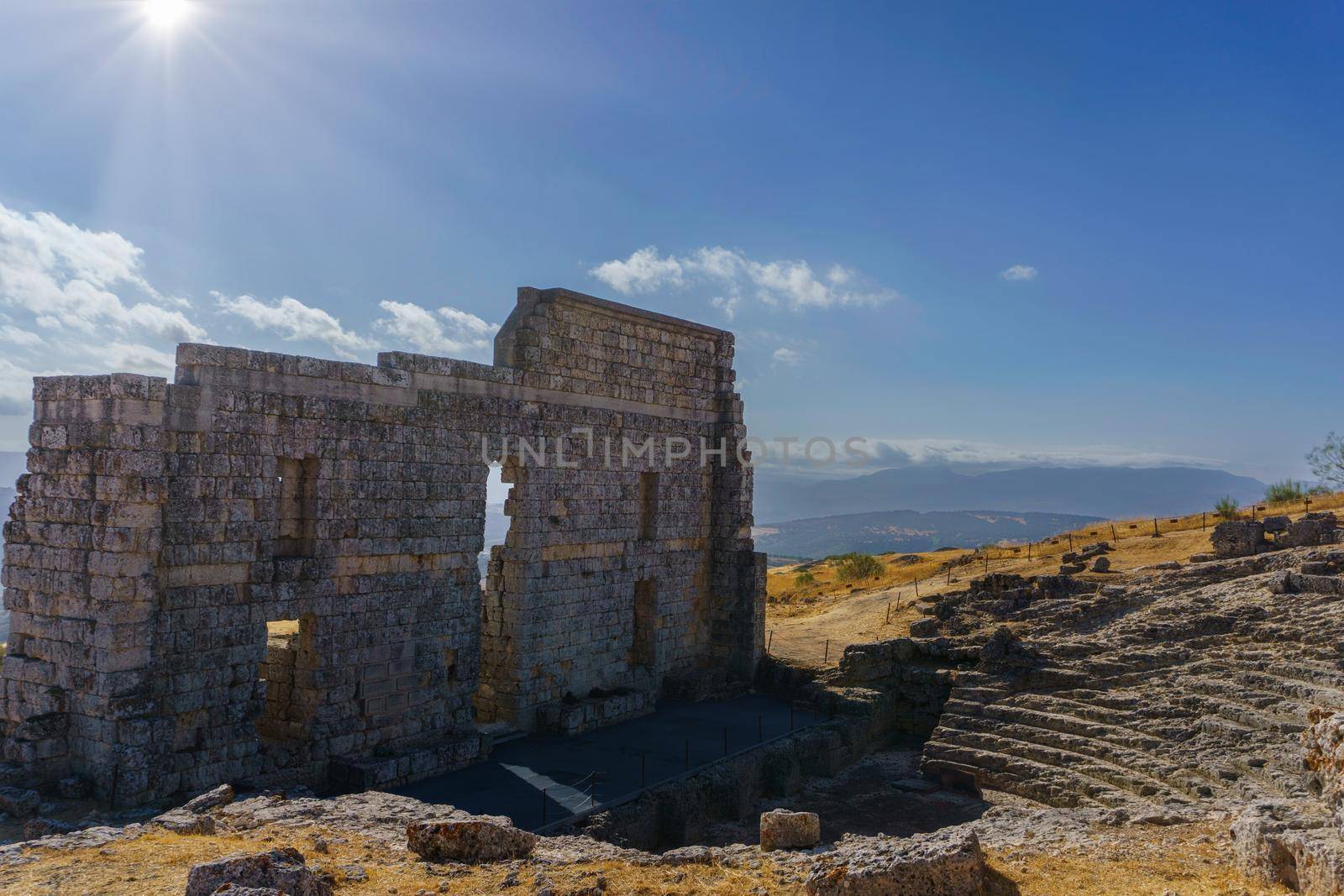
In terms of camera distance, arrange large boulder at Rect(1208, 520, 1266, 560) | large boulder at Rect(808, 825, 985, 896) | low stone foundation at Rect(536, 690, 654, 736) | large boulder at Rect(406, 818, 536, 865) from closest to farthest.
→ large boulder at Rect(808, 825, 985, 896)
large boulder at Rect(406, 818, 536, 865)
low stone foundation at Rect(536, 690, 654, 736)
large boulder at Rect(1208, 520, 1266, 560)

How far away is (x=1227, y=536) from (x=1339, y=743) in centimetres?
1521

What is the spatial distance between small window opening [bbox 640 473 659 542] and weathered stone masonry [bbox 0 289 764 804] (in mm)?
49

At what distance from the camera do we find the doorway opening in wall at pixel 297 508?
13047 mm

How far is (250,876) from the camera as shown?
21.4 feet

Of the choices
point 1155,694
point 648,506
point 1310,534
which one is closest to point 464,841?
point 648,506

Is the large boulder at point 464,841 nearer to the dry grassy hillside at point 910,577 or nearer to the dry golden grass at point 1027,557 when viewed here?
the dry grassy hillside at point 910,577

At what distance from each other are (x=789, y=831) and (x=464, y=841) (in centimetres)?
339

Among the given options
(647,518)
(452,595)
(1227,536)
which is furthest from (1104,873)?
(1227,536)

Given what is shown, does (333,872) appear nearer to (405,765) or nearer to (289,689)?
(405,765)

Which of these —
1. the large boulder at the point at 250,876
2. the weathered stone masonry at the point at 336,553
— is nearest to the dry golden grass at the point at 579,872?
the large boulder at the point at 250,876

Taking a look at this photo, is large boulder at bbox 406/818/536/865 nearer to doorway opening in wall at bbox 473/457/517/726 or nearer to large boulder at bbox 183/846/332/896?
large boulder at bbox 183/846/332/896

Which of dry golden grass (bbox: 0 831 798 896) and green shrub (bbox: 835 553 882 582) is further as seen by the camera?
green shrub (bbox: 835 553 882 582)

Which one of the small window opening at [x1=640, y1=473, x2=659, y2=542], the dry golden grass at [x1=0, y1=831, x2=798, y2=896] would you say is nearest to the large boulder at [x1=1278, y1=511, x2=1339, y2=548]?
the small window opening at [x1=640, y1=473, x2=659, y2=542]

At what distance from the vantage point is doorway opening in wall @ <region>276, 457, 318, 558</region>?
13047mm
